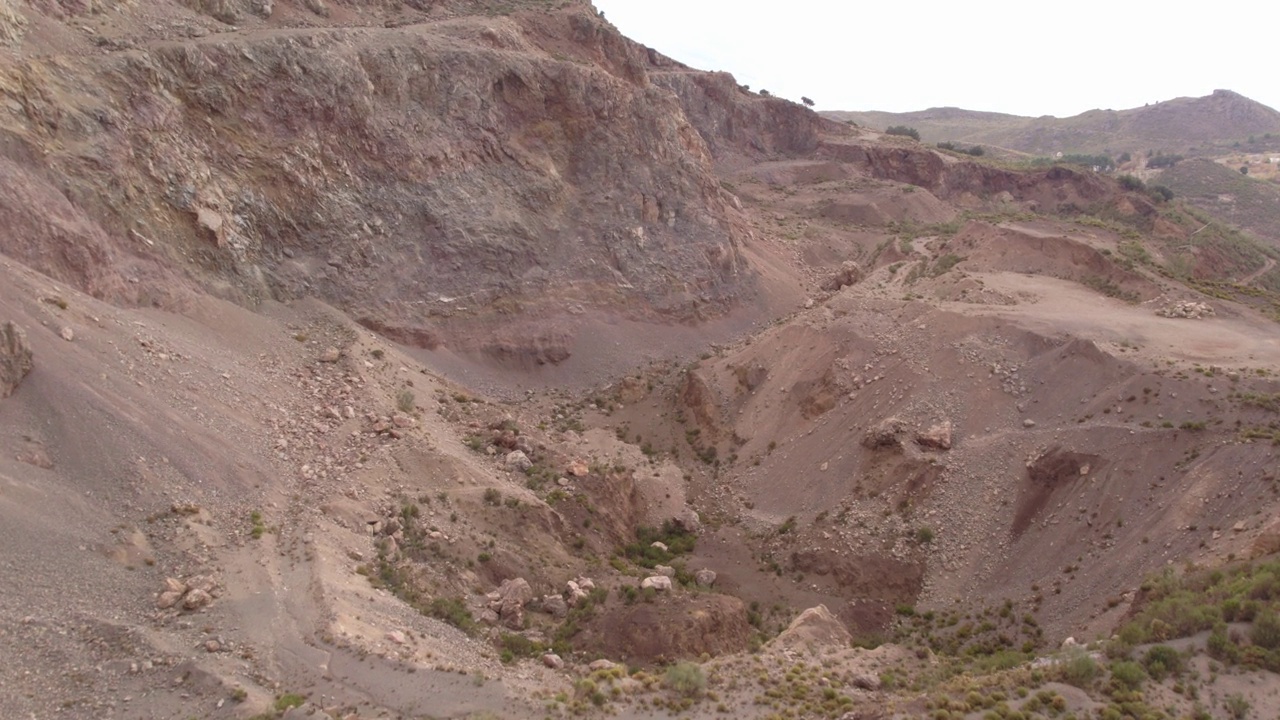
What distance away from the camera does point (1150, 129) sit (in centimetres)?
14088

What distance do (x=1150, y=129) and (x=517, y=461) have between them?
149538 millimetres

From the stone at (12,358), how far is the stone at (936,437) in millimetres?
26565

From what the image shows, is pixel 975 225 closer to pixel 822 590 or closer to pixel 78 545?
pixel 822 590

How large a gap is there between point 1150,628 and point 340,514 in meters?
19.9

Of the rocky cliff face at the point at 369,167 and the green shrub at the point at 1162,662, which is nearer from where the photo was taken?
the green shrub at the point at 1162,662

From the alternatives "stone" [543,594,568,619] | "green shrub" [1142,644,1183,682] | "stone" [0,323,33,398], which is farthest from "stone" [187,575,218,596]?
"green shrub" [1142,644,1183,682]

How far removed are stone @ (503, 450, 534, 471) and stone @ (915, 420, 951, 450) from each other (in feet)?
44.3

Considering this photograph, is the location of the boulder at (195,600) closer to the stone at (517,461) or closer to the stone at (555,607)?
the stone at (555,607)

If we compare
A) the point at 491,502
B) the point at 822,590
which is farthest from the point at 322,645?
the point at 822,590

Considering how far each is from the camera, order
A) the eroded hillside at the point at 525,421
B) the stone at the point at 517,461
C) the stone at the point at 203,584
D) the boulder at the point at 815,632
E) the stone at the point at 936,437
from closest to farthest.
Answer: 1. the eroded hillside at the point at 525,421
2. the stone at the point at 203,584
3. the boulder at the point at 815,632
4. the stone at the point at 936,437
5. the stone at the point at 517,461

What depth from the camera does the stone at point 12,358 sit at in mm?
21328

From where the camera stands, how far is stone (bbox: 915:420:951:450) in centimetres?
2822

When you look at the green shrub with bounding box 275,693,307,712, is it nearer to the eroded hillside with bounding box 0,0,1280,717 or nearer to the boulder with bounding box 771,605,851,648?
the eroded hillside with bounding box 0,0,1280,717

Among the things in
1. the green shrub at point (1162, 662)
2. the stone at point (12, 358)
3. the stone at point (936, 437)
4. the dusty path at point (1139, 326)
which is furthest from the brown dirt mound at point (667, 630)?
the dusty path at point (1139, 326)
